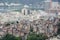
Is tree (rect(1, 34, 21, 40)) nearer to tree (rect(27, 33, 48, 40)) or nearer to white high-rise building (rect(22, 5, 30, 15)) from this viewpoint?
tree (rect(27, 33, 48, 40))

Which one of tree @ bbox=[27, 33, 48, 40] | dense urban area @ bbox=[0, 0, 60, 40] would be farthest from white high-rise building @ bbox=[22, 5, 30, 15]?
tree @ bbox=[27, 33, 48, 40]

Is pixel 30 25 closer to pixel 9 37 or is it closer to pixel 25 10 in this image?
pixel 25 10

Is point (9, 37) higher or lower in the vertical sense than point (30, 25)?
lower

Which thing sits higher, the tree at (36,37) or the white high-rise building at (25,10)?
the white high-rise building at (25,10)

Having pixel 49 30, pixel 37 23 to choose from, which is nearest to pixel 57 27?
pixel 49 30

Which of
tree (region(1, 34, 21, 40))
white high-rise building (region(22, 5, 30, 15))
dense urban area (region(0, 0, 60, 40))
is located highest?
white high-rise building (region(22, 5, 30, 15))

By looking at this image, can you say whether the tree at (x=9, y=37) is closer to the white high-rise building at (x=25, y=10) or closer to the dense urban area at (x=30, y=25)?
the dense urban area at (x=30, y=25)

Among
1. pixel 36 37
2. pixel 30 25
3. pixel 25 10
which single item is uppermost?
pixel 25 10

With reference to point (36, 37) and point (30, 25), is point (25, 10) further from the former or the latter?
point (36, 37)

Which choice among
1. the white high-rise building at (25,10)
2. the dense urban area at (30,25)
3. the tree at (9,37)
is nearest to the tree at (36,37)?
the dense urban area at (30,25)

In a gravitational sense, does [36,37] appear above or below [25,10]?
below

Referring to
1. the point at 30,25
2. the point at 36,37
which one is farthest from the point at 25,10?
the point at 36,37

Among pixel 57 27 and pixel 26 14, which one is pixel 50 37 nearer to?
pixel 57 27
